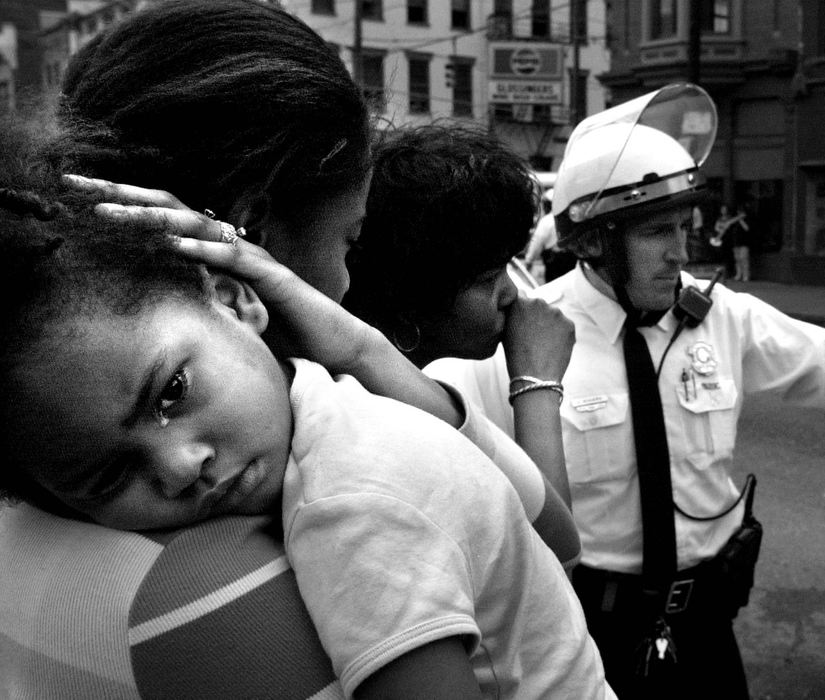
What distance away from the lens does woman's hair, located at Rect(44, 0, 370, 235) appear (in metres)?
1.12

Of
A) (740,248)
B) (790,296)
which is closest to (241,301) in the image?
(790,296)

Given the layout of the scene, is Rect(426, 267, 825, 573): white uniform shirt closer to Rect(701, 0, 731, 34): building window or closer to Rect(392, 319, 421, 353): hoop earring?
Rect(392, 319, 421, 353): hoop earring

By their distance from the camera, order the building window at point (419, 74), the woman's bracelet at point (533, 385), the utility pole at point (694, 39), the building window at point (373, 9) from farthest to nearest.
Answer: the building window at point (419, 74) < the building window at point (373, 9) < the utility pole at point (694, 39) < the woman's bracelet at point (533, 385)

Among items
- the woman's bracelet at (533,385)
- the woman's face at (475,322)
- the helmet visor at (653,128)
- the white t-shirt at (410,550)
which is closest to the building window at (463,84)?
the helmet visor at (653,128)

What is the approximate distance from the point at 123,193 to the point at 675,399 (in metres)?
1.84

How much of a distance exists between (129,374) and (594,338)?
1866 millimetres

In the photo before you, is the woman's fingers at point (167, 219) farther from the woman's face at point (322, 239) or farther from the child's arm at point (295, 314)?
the woman's face at point (322, 239)

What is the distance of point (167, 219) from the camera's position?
1.00 m

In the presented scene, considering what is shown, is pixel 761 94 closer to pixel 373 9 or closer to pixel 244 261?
pixel 373 9

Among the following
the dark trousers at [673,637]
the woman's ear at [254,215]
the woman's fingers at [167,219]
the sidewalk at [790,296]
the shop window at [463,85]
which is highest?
the woman's fingers at [167,219]

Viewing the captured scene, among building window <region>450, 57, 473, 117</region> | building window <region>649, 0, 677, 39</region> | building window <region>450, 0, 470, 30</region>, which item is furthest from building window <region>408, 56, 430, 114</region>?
building window <region>649, 0, 677, 39</region>

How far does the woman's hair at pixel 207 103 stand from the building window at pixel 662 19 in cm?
2329

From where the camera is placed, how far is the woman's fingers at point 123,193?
3.18 ft

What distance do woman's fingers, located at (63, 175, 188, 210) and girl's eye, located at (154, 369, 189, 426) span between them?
0.63 feet
